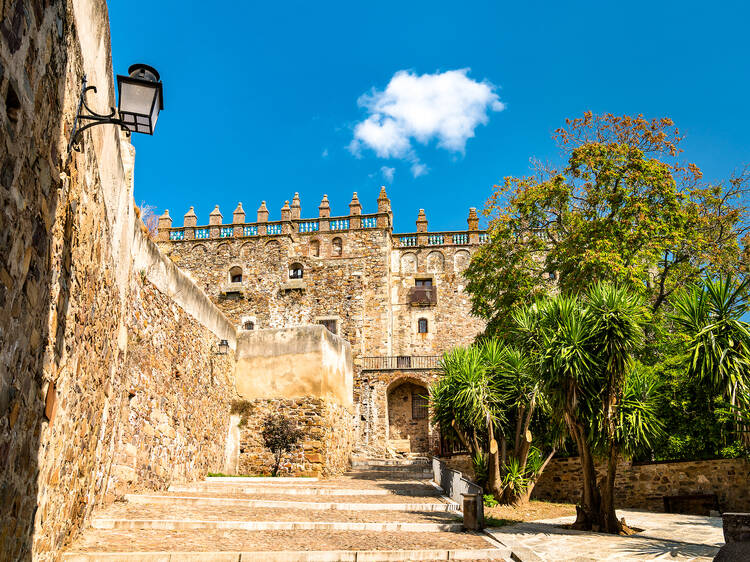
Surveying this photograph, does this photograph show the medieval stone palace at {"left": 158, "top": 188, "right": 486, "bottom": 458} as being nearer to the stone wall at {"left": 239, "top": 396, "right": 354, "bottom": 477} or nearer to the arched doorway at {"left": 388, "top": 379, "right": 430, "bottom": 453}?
the arched doorway at {"left": 388, "top": 379, "right": 430, "bottom": 453}

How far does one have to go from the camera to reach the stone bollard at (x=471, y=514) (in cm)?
872

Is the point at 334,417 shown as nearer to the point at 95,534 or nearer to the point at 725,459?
the point at 725,459

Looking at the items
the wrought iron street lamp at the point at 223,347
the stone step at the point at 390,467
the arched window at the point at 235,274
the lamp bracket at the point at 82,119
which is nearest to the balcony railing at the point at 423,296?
the arched window at the point at 235,274

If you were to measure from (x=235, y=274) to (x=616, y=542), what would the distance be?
2663 cm

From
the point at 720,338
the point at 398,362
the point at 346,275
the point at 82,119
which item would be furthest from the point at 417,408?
Answer: the point at 82,119

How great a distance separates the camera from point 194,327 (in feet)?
42.2

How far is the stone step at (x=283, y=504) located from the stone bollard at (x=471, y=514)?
1698mm

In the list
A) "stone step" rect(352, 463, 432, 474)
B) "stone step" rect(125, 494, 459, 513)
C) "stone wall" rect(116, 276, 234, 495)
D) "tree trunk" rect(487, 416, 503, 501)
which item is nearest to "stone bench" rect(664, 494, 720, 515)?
"tree trunk" rect(487, 416, 503, 501)

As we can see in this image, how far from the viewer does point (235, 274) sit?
106ft

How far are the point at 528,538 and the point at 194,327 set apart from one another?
308 inches

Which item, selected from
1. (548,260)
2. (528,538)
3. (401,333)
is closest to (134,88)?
(528,538)

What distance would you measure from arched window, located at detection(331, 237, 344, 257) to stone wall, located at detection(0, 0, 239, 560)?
2158cm

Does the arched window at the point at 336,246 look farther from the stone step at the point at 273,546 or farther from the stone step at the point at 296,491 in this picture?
the stone step at the point at 273,546

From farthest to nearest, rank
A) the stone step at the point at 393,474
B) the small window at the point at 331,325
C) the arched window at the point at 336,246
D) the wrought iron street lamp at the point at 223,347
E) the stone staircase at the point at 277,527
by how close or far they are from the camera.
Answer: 1. the arched window at the point at 336,246
2. the small window at the point at 331,325
3. the stone step at the point at 393,474
4. the wrought iron street lamp at the point at 223,347
5. the stone staircase at the point at 277,527
